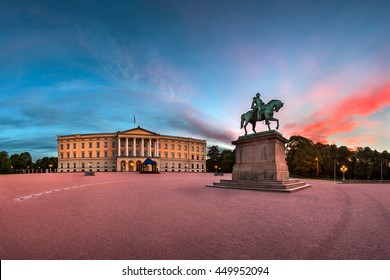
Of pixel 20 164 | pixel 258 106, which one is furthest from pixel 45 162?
pixel 258 106

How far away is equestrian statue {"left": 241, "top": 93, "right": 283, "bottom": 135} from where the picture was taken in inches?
590

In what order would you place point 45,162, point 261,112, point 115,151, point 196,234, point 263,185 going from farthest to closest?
1. point 45,162
2. point 115,151
3. point 261,112
4. point 263,185
5. point 196,234

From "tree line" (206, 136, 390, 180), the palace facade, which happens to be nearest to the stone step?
"tree line" (206, 136, 390, 180)

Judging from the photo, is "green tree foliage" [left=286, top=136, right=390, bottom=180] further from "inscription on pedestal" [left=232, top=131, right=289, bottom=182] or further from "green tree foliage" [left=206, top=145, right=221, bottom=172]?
"green tree foliage" [left=206, top=145, right=221, bottom=172]

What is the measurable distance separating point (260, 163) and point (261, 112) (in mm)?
4135

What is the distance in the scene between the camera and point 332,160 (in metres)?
57.0

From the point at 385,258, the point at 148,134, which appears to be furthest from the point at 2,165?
the point at 385,258

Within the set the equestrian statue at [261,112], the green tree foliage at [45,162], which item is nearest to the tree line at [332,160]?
the equestrian statue at [261,112]

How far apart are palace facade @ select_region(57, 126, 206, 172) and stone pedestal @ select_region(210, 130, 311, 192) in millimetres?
66738

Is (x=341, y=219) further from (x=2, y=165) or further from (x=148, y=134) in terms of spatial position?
(x=2, y=165)

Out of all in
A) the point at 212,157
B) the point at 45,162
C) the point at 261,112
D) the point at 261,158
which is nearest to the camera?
the point at 261,158

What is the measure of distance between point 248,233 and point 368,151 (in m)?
72.0

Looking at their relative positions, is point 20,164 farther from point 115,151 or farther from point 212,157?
point 212,157

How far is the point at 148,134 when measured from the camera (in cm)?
8275
